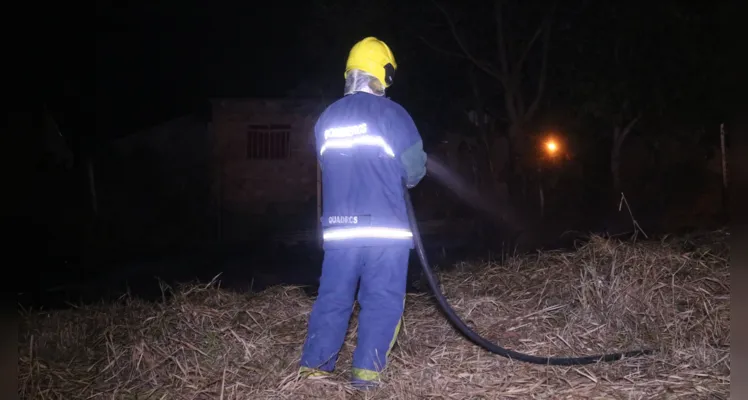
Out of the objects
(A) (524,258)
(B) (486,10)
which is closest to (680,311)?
(A) (524,258)

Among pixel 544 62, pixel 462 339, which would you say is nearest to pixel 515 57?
pixel 544 62

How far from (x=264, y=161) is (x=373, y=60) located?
606 inches

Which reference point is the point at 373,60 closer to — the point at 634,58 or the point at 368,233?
the point at 368,233

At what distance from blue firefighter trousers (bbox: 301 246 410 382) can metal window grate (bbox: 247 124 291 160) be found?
15504mm

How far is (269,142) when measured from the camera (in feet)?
64.0

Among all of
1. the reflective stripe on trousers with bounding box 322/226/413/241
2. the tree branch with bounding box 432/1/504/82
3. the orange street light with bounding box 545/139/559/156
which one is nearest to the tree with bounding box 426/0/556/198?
the tree branch with bounding box 432/1/504/82

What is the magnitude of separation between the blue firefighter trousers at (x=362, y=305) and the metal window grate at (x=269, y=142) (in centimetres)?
1550

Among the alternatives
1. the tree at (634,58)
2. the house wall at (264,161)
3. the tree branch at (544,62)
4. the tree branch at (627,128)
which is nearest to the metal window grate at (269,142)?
the house wall at (264,161)

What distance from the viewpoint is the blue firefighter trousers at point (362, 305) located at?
4.17 meters

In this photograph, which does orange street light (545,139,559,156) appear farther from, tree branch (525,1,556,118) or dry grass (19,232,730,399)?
dry grass (19,232,730,399)

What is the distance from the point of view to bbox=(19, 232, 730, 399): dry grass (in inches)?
157

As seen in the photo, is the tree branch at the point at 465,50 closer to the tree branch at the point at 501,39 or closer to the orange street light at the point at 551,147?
the tree branch at the point at 501,39

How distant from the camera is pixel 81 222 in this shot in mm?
15922

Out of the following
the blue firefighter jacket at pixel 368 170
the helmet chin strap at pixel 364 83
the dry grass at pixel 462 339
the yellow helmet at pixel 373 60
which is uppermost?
the yellow helmet at pixel 373 60
